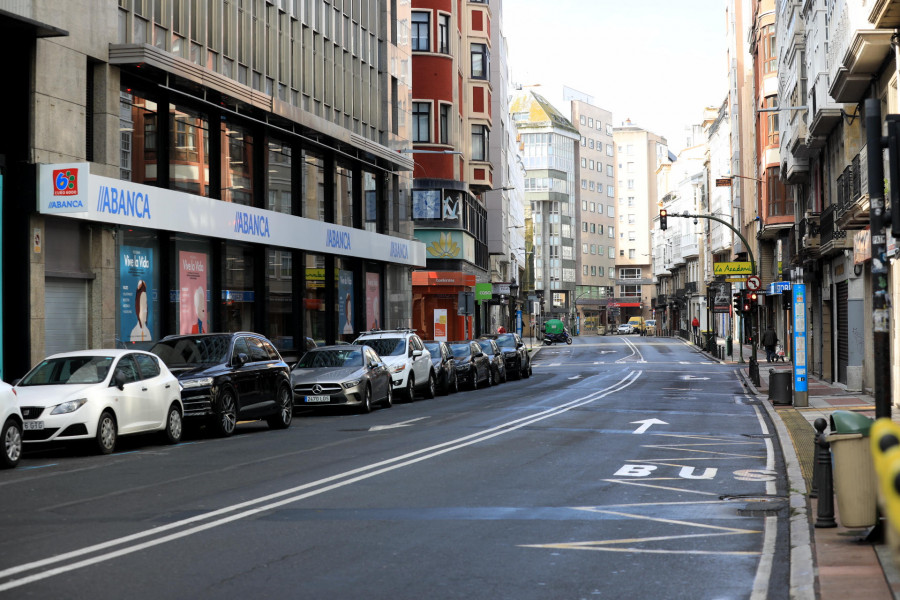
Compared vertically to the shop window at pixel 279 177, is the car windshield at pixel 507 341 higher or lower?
lower

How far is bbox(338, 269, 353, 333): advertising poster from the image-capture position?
40.5 meters

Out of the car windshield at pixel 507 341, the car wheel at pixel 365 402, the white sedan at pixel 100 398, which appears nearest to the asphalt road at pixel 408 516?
the white sedan at pixel 100 398

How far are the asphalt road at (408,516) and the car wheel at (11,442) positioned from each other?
27cm

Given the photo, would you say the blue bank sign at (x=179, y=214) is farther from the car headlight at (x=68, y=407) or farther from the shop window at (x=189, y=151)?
the car headlight at (x=68, y=407)

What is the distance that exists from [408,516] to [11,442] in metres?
6.88

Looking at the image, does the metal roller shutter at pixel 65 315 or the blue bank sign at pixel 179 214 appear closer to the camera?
the blue bank sign at pixel 179 214

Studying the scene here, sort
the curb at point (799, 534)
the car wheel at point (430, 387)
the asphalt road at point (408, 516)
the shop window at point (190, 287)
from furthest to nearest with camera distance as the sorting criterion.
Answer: the car wheel at point (430, 387)
the shop window at point (190, 287)
the asphalt road at point (408, 516)
the curb at point (799, 534)

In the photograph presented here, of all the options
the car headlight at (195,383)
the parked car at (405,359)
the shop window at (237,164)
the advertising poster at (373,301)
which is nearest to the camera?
the car headlight at (195,383)

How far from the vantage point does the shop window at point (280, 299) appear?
34125 mm

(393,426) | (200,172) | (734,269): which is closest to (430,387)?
(200,172)

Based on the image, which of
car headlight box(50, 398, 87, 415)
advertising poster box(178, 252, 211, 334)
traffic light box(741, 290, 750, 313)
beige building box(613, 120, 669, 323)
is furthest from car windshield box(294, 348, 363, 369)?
beige building box(613, 120, 669, 323)

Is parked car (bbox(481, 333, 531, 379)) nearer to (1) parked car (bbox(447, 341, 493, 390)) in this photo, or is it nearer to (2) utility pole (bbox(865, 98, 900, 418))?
(1) parked car (bbox(447, 341, 493, 390))

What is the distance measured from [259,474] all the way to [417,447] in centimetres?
360

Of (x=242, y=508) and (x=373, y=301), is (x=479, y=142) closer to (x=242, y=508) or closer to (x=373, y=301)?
(x=373, y=301)
